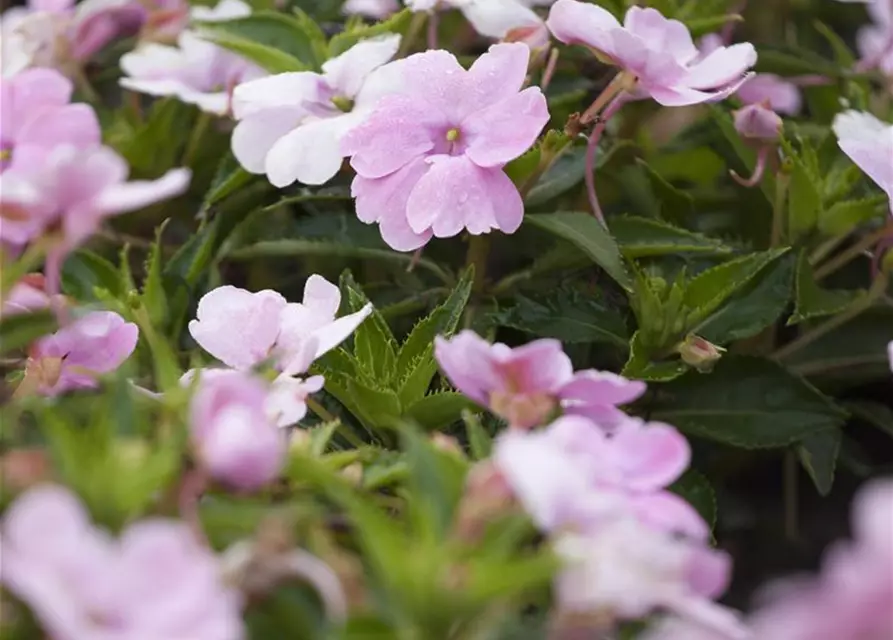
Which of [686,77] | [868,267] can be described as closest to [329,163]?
[686,77]

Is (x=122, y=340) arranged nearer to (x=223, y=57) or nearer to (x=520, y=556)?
(x=520, y=556)

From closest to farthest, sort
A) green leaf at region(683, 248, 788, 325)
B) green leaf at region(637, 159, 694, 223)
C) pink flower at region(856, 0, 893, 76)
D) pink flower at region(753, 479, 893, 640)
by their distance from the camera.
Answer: pink flower at region(753, 479, 893, 640)
green leaf at region(683, 248, 788, 325)
green leaf at region(637, 159, 694, 223)
pink flower at region(856, 0, 893, 76)

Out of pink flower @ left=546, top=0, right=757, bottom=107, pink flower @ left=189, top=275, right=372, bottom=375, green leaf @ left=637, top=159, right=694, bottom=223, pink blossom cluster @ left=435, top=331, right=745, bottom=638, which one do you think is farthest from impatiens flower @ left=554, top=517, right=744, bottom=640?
green leaf @ left=637, top=159, right=694, bottom=223

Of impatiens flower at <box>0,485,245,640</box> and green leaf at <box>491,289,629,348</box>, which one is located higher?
impatiens flower at <box>0,485,245,640</box>

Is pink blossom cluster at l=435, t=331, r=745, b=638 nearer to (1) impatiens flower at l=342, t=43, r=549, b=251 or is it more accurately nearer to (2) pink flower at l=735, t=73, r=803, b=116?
(1) impatiens flower at l=342, t=43, r=549, b=251

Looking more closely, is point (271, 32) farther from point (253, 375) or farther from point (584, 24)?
point (253, 375)

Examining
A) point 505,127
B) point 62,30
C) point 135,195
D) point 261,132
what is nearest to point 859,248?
point 505,127

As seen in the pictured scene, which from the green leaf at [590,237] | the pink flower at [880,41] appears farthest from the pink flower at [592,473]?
the pink flower at [880,41]

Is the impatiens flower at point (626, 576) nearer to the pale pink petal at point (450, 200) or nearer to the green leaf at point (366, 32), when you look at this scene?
the pale pink petal at point (450, 200)
